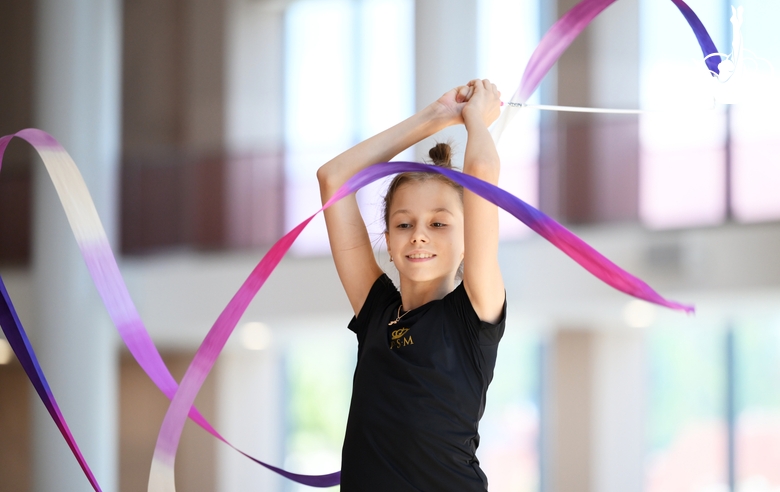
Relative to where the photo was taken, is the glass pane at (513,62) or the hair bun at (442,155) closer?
the hair bun at (442,155)

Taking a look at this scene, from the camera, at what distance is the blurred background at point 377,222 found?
182 inches

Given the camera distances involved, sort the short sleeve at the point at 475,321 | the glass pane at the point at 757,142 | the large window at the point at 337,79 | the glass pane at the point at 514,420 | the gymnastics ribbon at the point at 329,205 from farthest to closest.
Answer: the large window at the point at 337,79 → the glass pane at the point at 514,420 → the glass pane at the point at 757,142 → the short sleeve at the point at 475,321 → the gymnastics ribbon at the point at 329,205

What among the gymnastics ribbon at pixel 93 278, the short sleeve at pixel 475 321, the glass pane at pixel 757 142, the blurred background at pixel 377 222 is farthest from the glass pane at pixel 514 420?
the short sleeve at pixel 475 321

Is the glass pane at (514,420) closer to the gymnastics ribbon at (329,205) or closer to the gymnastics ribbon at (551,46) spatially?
the gymnastics ribbon at (551,46)

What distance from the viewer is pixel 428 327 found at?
1.29 m

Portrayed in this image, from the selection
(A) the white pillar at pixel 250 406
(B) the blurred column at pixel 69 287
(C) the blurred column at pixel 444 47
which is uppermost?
(C) the blurred column at pixel 444 47

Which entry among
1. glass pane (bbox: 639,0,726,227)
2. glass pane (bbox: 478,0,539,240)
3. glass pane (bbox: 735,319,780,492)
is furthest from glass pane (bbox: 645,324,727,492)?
glass pane (bbox: 478,0,539,240)

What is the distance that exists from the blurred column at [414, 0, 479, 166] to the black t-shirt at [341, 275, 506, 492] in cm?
372

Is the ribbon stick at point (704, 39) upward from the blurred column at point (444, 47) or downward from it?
downward

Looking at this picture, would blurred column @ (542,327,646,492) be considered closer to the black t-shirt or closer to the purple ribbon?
the purple ribbon

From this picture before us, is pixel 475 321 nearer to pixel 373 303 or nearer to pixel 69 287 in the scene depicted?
pixel 373 303

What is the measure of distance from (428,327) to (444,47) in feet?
12.9

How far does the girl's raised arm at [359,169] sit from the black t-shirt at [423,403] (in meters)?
0.17

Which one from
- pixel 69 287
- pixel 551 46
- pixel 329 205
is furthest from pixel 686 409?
pixel 329 205
